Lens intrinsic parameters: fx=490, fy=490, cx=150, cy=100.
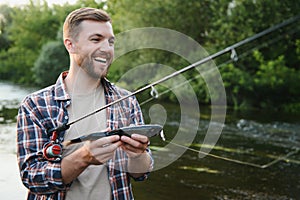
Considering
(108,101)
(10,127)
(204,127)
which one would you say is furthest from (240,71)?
(108,101)

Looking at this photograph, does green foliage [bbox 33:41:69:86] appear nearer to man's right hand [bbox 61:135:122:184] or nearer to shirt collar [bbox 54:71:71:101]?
shirt collar [bbox 54:71:71:101]

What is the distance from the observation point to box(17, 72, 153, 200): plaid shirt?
5.90 ft

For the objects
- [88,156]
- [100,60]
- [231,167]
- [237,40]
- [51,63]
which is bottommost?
[231,167]

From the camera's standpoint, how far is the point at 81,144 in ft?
6.13

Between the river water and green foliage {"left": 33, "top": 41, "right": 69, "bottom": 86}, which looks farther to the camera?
green foliage {"left": 33, "top": 41, "right": 69, "bottom": 86}

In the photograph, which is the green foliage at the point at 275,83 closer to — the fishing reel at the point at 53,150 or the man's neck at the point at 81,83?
the man's neck at the point at 81,83

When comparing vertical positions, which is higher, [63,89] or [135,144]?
[63,89]

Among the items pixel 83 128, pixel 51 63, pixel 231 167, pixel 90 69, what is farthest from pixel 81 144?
pixel 51 63

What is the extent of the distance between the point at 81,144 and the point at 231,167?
7.14 m

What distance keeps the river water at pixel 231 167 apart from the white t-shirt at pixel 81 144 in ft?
7.06

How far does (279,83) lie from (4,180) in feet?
42.2

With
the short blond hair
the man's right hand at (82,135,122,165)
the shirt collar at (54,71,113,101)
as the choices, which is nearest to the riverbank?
the shirt collar at (54,71,113,101)

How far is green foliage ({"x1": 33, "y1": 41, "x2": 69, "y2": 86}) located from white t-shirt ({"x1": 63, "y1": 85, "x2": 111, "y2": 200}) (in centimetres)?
2761

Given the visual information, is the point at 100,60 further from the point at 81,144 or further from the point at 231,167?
the point at 231,167
